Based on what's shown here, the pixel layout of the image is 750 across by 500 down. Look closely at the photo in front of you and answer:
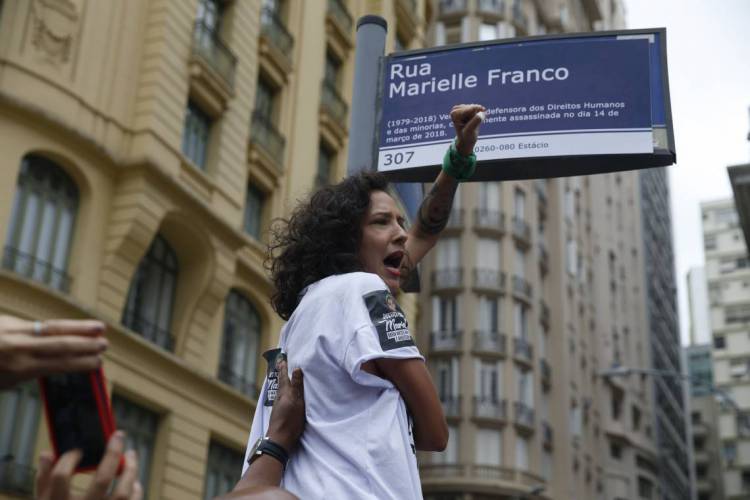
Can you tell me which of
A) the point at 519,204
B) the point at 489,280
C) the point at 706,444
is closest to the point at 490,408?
the point at 489,280

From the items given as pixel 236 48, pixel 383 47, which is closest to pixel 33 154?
pixel 236 48

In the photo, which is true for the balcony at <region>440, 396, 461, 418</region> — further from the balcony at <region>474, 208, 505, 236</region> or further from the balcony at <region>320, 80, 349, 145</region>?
the balcony at <region>320, 80, 349, 145</region>

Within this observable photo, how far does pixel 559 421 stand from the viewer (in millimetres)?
46375

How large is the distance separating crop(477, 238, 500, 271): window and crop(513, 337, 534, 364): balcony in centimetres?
330

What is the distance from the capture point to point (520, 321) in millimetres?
45594

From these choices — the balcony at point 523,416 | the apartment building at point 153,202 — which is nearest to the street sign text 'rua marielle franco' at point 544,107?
the apartment building at point 153,202

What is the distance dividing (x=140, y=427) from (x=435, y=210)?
48.5 ft

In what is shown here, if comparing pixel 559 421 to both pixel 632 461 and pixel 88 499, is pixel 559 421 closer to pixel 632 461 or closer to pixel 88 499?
pixel 632 461

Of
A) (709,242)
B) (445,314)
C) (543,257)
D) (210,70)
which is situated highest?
(709,242)

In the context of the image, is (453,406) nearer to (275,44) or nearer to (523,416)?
(523,416)

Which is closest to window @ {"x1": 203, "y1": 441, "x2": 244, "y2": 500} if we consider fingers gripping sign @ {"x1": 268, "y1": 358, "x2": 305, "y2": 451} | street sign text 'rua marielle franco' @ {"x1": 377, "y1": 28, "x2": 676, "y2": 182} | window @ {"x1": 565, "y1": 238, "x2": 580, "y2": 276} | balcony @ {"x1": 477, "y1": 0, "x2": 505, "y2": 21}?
street sign text 'rua marielle franco' @ {"x1": 377, "y1": 28, "x2": 676, "y2": 182}

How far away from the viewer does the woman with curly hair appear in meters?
2.83

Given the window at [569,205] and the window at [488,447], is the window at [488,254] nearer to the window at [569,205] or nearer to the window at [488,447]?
the window at [488,447]

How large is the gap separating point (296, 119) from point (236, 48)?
2978 mm
